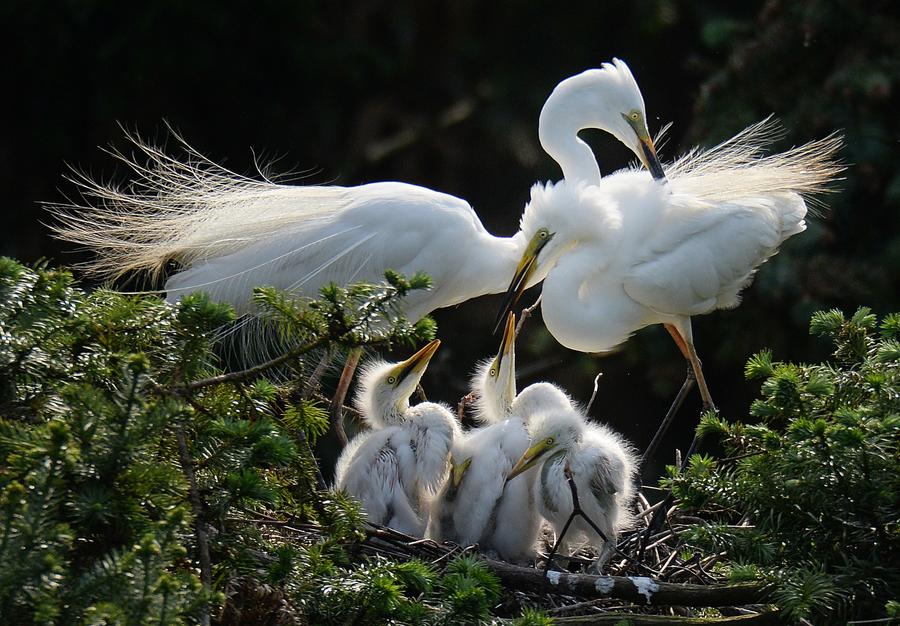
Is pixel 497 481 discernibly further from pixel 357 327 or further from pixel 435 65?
pixel 435 65

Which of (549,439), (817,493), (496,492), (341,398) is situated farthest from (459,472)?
(817,493)

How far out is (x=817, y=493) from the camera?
6.88 feet

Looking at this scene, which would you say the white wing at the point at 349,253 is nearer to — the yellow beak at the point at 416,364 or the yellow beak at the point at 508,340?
the yellow beak at the point at 416,364

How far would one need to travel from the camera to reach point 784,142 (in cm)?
462

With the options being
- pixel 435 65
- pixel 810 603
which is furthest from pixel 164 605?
pixel 435 65

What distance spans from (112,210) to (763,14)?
9.38 feet

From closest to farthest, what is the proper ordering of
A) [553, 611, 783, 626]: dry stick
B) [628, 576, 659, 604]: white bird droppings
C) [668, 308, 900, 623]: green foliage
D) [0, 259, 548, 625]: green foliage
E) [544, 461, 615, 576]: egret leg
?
[0, 259, 548, 625]: green foliage, [668, 308, 900, 623]: green foliage, [553, 611, 783, 626]: dry stick, [628, 576, 659, 604]: white bird droppings, [544, 461, 615, 576]: egret leg

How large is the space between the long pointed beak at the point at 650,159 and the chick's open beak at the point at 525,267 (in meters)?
0.60

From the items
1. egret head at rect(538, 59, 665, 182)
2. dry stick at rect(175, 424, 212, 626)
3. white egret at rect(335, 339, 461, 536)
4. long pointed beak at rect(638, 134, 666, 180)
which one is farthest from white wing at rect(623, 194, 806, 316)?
dry stick at rect(175, 424, 212, 626)

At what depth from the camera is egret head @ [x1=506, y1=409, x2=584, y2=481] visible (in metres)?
3.11

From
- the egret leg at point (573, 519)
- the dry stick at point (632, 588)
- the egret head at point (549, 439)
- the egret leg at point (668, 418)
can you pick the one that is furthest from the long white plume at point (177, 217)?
the dry stick at point (632, 588)

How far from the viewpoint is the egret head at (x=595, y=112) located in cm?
402

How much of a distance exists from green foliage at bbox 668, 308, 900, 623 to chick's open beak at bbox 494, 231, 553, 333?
1414 mm

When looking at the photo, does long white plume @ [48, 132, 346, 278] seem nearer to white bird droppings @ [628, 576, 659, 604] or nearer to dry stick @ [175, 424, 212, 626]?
white bird droppings @ [628, 576, 659, 604]
